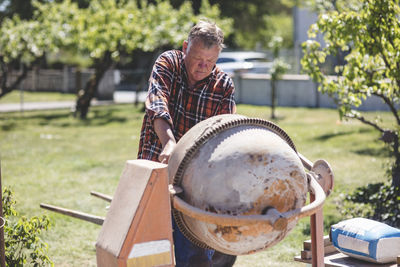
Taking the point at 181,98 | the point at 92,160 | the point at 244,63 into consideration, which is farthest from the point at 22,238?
the point at 244,63

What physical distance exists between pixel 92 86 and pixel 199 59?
15959 millimetres

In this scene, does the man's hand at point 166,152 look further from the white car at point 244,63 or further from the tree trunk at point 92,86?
the white car at point 244,63

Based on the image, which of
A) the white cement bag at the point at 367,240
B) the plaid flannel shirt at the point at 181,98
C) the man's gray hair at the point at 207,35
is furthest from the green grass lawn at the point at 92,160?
the man's gray hair at the point at 207,35

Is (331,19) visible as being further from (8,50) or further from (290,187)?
(8,50)

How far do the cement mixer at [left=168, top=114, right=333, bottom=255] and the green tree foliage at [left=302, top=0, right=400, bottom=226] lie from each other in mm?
3463

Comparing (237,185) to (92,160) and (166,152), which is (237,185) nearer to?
(166,152)

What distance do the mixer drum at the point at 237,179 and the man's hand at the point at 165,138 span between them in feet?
0.17

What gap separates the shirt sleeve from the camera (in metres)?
3.19

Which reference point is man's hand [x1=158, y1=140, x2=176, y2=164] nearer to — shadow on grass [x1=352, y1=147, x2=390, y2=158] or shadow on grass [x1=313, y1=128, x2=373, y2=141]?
shadow on grass [x1=352, y1=147, x2=390, y2=158]

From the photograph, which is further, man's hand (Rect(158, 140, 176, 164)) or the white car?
the white car

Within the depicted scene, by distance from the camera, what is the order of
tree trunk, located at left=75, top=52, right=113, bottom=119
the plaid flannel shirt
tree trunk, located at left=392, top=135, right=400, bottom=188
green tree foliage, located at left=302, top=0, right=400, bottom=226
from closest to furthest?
the plaid flannel shirt, green tree foliage, located at left=302, top=0, right=400, bottom=226, tree trunk, located at left=392, top=135, right=400, bottom=188, tree trunk, located at left=75, top=52, right=113, bottom=119

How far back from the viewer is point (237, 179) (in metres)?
2.74

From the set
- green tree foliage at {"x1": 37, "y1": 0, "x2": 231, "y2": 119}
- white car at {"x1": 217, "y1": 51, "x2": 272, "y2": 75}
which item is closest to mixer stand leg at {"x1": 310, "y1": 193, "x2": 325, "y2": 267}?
green tree foliage at {"x1": 37, "y1": 0, "x2": 231, "y2": 119}

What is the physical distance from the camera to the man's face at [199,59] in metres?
3.27
